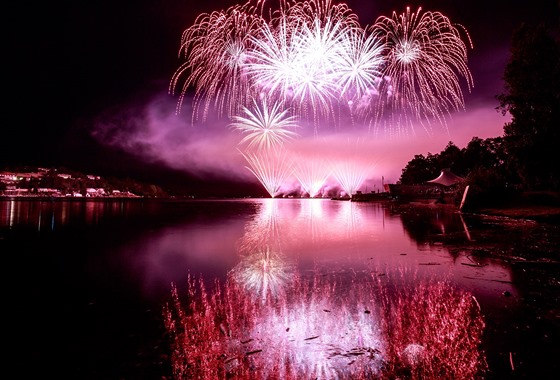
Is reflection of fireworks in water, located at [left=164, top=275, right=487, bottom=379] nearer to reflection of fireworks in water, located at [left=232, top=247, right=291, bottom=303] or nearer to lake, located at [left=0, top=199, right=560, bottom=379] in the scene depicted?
lake, located at [left=0, top=199, right=560, bottom=379]

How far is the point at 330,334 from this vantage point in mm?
4914

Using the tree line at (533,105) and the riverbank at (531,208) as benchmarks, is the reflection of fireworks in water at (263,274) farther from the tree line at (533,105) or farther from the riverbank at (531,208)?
the tree line at (533,105)

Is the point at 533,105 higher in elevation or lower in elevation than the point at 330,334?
higher

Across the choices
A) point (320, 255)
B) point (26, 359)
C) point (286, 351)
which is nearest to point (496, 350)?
point (286, 351)

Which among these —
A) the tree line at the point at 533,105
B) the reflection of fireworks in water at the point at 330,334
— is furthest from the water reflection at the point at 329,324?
the tree line at the point at 533,105

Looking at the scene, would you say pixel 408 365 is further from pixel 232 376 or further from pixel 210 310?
pixel 210 310

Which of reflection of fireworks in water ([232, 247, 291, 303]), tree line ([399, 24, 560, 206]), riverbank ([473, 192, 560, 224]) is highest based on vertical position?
tree line ([399, 24, 560, 206])

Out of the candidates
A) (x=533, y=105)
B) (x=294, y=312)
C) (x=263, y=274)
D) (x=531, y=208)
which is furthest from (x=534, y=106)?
(x=294, y=312)

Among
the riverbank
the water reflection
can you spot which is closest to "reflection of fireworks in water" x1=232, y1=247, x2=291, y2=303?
the water reflection

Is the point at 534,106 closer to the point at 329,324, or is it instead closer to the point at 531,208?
the point at 531,208

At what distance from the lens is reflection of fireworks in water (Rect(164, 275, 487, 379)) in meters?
3.97

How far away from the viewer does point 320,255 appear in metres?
11.5

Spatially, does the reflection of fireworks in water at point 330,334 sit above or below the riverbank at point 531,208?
below

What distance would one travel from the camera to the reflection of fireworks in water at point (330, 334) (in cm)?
397
